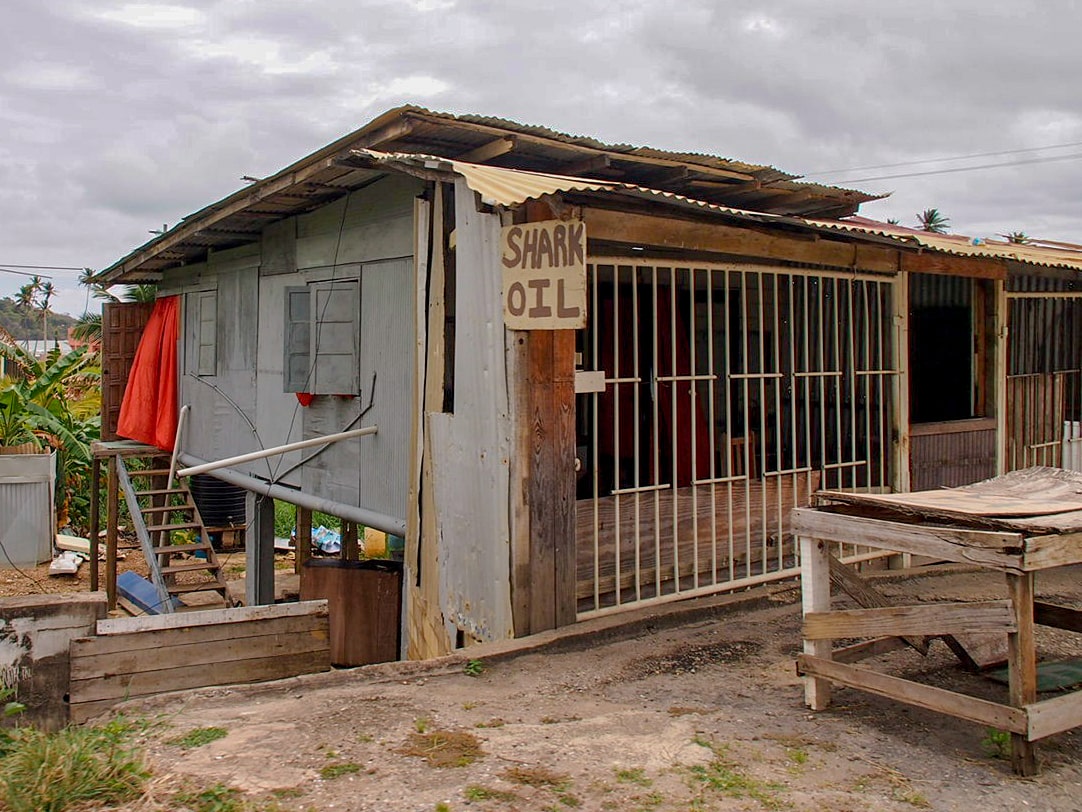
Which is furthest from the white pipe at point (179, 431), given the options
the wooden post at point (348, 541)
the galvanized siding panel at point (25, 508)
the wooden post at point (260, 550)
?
the galvanized siding panel at point (25, 508)

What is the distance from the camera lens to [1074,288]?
938 cm

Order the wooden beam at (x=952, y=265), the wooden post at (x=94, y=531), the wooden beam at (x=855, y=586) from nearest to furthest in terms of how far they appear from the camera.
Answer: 1. the wooden beam at (x=855, y=586)
2. the wooden beam at (x=952, y=265)
3. the wooden post at (x=94, y=531)

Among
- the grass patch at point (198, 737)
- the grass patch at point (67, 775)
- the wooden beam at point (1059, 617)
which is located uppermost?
the wooden beam at point (1059, 617)

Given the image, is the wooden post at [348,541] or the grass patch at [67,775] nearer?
the grass patch at [67,775]

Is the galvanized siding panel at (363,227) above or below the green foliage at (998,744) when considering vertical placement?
above

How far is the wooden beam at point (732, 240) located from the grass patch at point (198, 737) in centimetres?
336

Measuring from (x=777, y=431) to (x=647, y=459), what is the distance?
1695mm

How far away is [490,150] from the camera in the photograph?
6.67 meters

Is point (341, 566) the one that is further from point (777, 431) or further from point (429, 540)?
point (777, 431)

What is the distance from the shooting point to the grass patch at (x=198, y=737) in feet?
A: 13.0

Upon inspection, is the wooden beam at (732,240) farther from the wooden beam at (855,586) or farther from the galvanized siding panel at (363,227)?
the wooden beam at (855,586)

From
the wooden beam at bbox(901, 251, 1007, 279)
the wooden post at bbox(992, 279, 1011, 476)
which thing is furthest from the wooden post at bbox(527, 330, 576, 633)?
the wooden post at bbox(992, 279, 1011, 476)

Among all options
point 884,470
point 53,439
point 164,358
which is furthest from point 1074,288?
point 53,439

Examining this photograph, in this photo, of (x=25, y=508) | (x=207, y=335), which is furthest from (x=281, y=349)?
(x=25, y=508)
